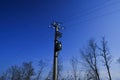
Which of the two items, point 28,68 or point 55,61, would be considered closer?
point 55,61

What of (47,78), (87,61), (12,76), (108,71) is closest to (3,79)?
(12,76)

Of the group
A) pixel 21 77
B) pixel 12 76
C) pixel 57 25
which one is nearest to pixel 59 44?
pixel 57 25

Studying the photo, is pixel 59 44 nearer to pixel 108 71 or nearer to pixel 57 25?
pixel 57 25

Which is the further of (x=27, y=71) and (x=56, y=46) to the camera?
(x=27, y=71)

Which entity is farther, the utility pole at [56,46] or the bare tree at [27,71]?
the bare tree at [27,71]

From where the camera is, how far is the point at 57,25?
14430mm

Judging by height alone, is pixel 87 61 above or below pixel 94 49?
below

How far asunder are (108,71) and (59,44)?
2039cm

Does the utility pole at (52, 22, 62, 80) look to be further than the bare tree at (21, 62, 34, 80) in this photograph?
No

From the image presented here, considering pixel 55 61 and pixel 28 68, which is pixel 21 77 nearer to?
pixel 28 68

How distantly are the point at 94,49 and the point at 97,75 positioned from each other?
5067 mm

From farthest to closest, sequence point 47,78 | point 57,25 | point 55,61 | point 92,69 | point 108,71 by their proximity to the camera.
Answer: point 47,78, point 92,69, point 108,71, point 57,25, point 55,61

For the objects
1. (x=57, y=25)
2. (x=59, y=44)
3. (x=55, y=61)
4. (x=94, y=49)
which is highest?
(x=94, y=49)

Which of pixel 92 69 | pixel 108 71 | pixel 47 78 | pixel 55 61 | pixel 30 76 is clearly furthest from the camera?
pixel 30 76
